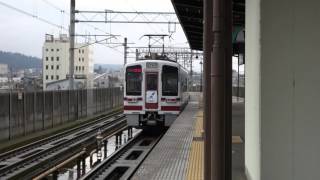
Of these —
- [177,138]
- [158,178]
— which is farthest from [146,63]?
[158,178]

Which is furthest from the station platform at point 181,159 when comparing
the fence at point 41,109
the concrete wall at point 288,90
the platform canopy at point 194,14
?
the fence at point 41,109

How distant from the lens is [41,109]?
82.9 ft

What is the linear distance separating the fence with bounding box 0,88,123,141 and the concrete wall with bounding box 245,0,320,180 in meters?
15.7

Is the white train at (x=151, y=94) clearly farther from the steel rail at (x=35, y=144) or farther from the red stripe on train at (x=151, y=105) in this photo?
the steel rail at (x=35, y=144)

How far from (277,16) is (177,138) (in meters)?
9.16

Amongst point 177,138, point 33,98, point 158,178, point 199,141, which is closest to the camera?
point 158,178

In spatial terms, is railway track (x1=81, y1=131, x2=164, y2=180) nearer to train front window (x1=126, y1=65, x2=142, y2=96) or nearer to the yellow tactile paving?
the yellow tactile paving

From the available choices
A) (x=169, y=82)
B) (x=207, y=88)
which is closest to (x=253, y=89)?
(x=207, y=88)

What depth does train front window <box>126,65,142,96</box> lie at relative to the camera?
2062 cm

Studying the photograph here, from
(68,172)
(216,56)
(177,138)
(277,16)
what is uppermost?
(277,16)

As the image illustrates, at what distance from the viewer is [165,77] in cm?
2081

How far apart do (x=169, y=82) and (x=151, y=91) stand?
87 centimetres

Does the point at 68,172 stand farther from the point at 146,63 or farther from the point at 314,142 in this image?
the point at 314,142

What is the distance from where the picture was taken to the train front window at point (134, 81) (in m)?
20.6
